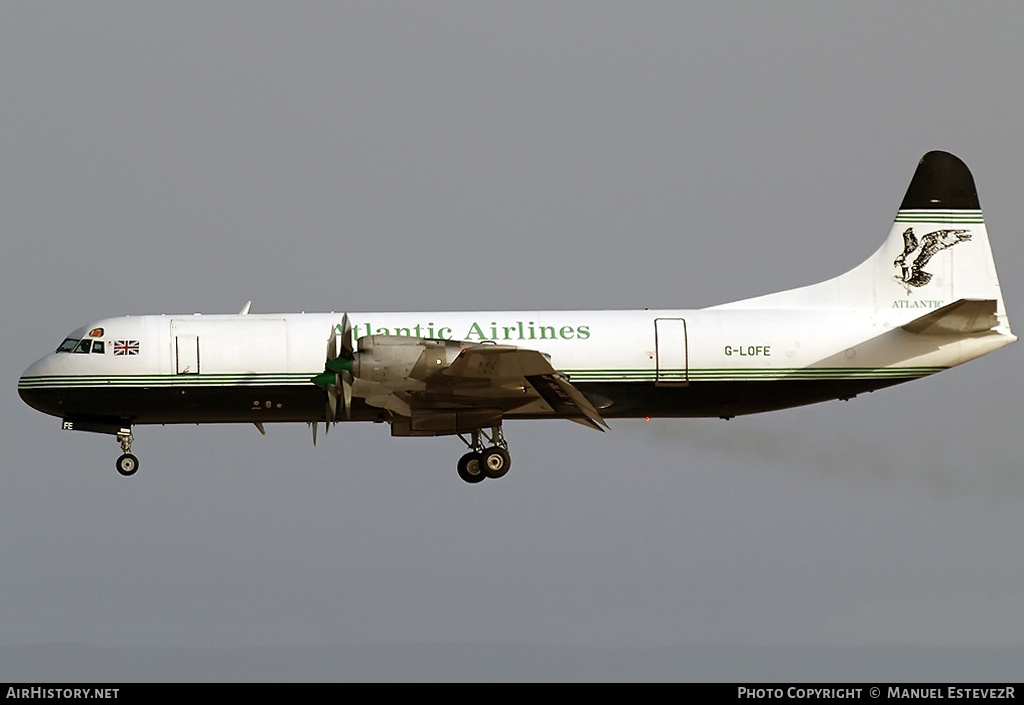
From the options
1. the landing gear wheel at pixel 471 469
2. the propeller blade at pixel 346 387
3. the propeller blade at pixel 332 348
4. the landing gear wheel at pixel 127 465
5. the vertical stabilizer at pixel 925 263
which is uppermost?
the vertical stabilizer at pixel 925 263

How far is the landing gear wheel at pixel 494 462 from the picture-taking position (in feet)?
143

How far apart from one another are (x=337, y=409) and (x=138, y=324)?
5395mm

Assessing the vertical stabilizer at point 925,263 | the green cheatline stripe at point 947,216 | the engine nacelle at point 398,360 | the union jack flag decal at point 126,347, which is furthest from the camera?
the green cheatline stripe at point 947,216

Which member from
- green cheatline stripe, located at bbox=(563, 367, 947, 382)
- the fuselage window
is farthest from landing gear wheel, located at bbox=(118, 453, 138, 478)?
green cheatline stripe, located at bbox=(563, 367, 947, 382)

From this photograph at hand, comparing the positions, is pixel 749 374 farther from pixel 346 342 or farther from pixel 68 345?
pixel 68 345

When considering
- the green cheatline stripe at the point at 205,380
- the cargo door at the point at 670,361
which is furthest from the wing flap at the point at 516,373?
the green cheatline stripe at the point at 205,380

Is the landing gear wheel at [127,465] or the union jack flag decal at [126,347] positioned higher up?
the union jack flag decal at [126,347]

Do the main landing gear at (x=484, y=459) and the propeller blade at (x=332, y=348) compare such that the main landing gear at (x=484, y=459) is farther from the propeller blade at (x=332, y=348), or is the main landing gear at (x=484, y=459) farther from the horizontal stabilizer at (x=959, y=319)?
the horizontal stabilizer at (x=959, y=319)

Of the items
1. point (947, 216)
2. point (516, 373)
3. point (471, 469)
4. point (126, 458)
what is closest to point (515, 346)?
point (516, 373)

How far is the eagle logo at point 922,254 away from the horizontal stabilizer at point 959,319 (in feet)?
5.51

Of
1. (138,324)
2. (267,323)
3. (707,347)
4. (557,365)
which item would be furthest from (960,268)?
(138,324)

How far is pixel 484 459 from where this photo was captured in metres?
43.7

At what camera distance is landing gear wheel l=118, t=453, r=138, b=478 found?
43.9 m
